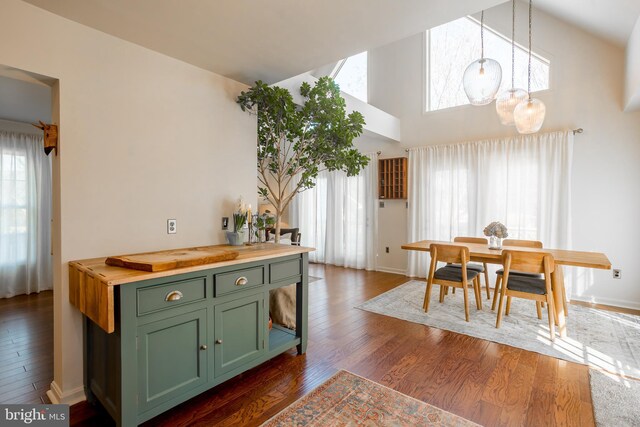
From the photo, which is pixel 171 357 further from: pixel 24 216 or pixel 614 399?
pixel 24 216

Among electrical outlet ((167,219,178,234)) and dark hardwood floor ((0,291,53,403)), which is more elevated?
electrical outlet ((167,219,178,234))

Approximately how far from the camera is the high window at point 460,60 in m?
4.59

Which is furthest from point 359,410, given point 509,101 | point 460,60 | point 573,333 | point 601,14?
point 460,60

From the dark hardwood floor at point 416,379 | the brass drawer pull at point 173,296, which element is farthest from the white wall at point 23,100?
the dark hardwood floor at point 416,379

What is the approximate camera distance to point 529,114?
10.2 feet

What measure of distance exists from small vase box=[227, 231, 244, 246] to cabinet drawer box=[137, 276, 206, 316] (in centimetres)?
73

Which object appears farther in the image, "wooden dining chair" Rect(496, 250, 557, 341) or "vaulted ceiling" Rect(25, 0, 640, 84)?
"wooden dining chair" Rect(496, 250, 557, 341)

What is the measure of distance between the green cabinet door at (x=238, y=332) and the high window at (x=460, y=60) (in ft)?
15.4

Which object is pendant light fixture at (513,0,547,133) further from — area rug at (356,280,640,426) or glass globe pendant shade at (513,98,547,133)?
area rug at (356,280,640,426)

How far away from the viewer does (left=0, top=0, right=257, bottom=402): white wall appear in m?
1.88

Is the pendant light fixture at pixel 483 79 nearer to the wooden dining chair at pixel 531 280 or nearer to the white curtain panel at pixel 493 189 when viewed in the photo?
the wooden dining chair at pixel 531 280

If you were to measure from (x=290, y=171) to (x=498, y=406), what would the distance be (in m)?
2.44

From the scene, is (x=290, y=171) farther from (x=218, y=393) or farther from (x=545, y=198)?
(x=545, y=198)

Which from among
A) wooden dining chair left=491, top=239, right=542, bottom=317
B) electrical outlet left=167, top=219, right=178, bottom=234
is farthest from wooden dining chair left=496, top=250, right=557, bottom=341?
electrical outlet left=167, top=219, right=178, bottom=234
